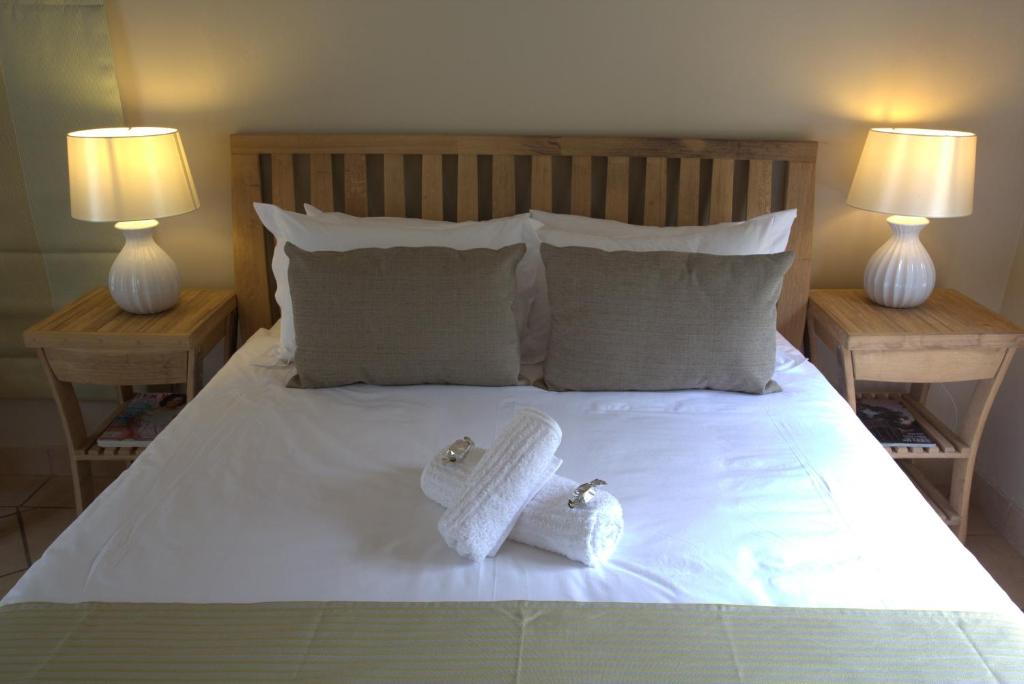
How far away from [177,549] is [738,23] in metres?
2.00

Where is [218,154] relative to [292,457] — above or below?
above

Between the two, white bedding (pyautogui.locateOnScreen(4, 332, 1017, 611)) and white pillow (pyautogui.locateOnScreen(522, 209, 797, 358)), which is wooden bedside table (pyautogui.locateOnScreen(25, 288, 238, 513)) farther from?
white pillow (pyautogui.locateOnScreen(522, 209, 797, 358))

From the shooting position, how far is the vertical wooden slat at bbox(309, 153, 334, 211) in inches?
97.6

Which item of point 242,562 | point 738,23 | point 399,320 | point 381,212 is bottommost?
point 242,562

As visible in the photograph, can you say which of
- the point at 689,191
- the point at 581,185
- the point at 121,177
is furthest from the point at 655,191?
the point at 121,177

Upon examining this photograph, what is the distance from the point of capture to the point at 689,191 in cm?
248

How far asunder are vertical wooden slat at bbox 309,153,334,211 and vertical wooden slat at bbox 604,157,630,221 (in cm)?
83

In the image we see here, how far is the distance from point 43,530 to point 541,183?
1.86m

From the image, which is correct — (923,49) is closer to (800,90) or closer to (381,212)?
(800,90)

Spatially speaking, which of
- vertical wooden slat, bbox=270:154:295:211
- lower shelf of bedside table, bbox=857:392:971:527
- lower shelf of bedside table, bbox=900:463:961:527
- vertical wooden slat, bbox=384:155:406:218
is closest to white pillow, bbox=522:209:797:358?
vertical wooden slat, bbox=384:155:406:218

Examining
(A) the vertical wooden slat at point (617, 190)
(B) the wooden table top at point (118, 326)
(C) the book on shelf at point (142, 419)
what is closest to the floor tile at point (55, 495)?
(C) the book on shelf at point (142, 419)

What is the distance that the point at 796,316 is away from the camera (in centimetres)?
253

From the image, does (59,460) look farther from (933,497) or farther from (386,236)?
(933,497)

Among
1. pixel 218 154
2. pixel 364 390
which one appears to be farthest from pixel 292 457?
pixel 218 154
